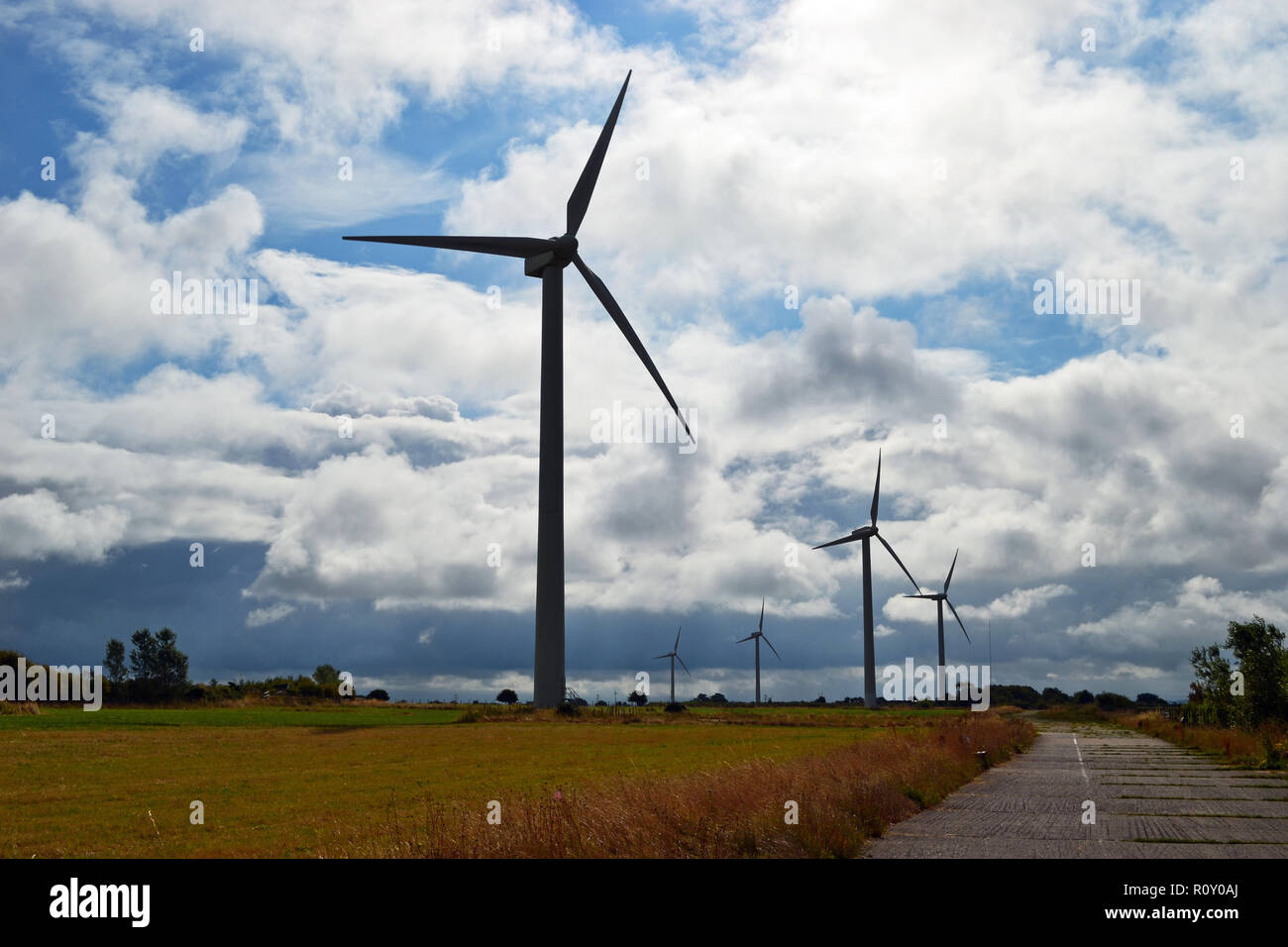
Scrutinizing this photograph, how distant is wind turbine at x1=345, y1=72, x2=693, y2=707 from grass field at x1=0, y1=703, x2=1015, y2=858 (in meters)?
5.95

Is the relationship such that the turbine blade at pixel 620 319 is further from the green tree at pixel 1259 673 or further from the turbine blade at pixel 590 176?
the green tree at pixel 1259 673

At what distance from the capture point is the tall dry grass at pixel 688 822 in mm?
13992

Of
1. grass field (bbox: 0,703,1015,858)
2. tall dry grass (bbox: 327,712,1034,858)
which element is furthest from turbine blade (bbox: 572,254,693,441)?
tall dry grass (bbox: 327,712,1034,858)

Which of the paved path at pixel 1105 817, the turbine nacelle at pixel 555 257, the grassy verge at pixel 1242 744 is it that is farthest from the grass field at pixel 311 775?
the turbine nacelle at pixel 555 257

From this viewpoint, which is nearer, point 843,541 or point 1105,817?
point 1105,817

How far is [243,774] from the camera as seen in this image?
3753cm

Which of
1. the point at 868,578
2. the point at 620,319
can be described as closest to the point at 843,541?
the point at 868,578

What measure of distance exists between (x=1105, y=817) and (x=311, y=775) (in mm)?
27791

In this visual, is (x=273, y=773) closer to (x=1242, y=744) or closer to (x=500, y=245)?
(x=1242, y=744)

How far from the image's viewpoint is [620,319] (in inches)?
2832

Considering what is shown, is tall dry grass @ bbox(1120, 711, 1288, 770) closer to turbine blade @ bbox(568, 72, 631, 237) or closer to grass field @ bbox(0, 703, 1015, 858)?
grass field @ bbox(0, 703, 1015, 858)

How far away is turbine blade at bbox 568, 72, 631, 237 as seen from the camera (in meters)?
71.2
